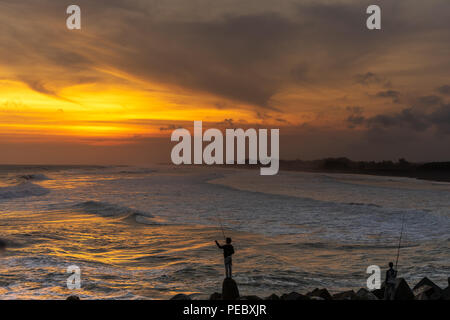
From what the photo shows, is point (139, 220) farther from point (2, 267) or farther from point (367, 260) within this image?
point (367, 260)

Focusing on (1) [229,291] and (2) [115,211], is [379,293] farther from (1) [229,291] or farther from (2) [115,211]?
(2) [115,211]

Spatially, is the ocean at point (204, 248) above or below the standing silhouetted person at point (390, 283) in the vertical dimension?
below

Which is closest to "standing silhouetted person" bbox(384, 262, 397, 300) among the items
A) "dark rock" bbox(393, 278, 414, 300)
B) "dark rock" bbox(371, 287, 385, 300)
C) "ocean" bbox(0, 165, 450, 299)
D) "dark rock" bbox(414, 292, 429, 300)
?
"dark rock" bbox(393, 278, 414, 300)

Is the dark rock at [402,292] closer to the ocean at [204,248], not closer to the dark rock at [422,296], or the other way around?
the dark rock at [422,296]

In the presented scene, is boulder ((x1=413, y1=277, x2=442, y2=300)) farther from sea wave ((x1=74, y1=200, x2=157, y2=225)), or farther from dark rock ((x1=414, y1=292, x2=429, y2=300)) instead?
sea wave ((x1=74, y1=200, x2=157, y2=225))

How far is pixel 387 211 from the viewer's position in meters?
30.0

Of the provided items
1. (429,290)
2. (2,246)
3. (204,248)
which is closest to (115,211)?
(2,246)

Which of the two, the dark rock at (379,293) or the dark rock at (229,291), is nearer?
the dark rock at (229,291)

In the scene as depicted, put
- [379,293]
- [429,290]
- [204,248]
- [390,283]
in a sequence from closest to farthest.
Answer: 1. [429,290]
2. [390,283]
3. [379,293]
4. [204,248]

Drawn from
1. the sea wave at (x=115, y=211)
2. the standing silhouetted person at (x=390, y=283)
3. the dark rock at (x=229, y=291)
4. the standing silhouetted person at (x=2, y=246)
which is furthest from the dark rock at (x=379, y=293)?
the sea wave at (x=115, y=211)

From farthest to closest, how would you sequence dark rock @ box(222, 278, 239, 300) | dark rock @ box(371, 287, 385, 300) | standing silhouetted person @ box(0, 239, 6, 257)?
standing silhouetted person @ box(0, 239, 6, 257)
dark rock @ box(371, 287, 385, 300)
dark rock @ box(222, 278, 239, 300)

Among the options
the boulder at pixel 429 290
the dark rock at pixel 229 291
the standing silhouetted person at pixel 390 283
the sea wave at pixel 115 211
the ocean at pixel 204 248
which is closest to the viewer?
the boulder at pixel 429 290
